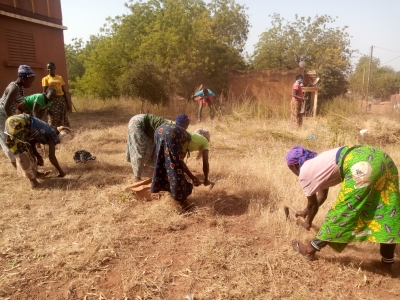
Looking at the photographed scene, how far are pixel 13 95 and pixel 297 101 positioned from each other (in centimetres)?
682

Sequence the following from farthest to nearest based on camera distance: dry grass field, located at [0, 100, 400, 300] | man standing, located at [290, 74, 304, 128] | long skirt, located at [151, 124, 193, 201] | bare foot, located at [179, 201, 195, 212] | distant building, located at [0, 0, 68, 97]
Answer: distant building, located at [0, 0, 68, 97], man standing, located at [290, 74, 304, 128], bare foot, located at [179, 201, 195, 212], long skirt, located at [151, 124, 193, 201], dry grass field, located at [0, 100, 400, 300]

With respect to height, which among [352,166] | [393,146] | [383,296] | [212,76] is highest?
[212,76]

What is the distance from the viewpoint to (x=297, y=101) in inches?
339

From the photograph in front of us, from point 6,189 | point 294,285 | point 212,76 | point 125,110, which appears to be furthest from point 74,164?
point 212,76

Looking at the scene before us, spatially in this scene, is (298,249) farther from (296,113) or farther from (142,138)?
(296,113)

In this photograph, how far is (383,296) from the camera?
98.7 inches

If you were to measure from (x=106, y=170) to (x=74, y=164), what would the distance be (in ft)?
2.40

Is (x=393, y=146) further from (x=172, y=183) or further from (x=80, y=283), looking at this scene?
(x=80, y=283)

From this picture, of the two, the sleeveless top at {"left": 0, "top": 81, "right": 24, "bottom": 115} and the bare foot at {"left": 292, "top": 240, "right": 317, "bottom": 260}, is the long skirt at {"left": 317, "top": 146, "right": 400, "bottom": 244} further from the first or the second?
the sleeveless top at {"left": 0, "top": 81, "right": 24, "bottom": 115}

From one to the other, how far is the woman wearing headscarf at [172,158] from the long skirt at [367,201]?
68.6 inches

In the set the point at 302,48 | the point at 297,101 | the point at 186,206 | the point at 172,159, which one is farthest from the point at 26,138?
the point at 302,48

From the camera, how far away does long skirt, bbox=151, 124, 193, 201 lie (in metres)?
3.56

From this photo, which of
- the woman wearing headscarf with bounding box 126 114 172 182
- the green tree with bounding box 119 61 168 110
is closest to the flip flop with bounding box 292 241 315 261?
Result: the woman wearing headscarf with bounding box 126 114 172 182

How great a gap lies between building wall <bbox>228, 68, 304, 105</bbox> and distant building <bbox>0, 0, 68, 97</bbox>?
732 cm
